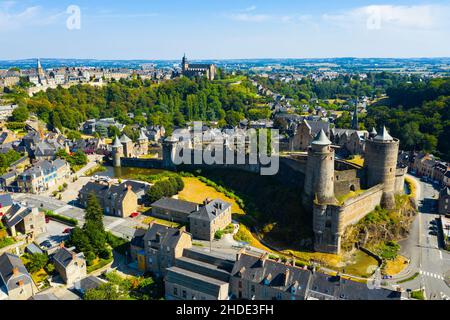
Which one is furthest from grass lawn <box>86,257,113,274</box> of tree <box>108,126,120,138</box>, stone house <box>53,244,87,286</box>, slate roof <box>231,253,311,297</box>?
tree <box>108,126,120,138</box>

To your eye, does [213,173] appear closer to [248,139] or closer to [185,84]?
[248,139]

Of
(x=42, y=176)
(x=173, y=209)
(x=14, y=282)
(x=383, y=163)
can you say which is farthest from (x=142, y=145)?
(x=14, y=282)

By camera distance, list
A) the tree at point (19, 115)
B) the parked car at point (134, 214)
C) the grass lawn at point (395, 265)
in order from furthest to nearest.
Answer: the tree at point (19, 115), the parked car at point (134, 214), the grass lawn at point (395, 265)

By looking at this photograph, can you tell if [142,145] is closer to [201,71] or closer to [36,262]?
[36,262]

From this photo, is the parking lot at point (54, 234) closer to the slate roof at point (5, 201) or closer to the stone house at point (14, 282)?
the slate roof at point (5, 201)

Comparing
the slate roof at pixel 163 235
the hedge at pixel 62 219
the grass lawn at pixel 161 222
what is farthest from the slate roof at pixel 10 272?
the grass lawn at pixel 161 222
